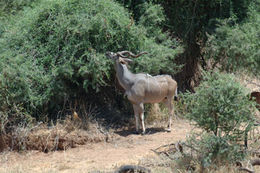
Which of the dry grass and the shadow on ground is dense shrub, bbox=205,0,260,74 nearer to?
the shadow on ground

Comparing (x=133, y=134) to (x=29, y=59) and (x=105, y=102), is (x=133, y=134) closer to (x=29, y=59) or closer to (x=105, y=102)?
(x=105, y=102)

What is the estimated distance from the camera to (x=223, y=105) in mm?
6805

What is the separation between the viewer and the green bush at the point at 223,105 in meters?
6.78

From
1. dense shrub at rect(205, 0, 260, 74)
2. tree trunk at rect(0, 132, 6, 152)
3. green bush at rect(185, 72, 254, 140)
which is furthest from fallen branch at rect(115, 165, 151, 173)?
dense shrub at rect(205, 0, 260, 74)

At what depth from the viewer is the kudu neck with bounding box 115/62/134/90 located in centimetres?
969

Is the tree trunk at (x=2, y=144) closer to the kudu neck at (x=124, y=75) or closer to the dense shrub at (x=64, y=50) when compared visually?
the dense shrub at (x=64, y=50)

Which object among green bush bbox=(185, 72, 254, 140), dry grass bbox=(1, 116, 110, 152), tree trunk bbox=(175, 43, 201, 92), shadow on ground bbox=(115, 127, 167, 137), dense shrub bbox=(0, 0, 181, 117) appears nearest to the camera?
green bush bbox=(185, 72, 254, 140)

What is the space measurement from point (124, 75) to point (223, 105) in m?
3.47

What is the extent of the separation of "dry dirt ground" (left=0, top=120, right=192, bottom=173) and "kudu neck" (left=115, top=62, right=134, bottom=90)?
1.26 meters

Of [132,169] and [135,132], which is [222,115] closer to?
[132,169]

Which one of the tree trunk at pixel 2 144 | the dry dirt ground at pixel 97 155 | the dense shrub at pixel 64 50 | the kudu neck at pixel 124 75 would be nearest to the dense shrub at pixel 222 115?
the dry dirt ground at pixel 97 155

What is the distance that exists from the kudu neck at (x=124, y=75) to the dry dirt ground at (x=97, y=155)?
126 centimetres

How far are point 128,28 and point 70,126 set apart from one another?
2905 mm

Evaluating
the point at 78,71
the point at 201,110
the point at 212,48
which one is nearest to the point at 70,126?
the point at 78,71
